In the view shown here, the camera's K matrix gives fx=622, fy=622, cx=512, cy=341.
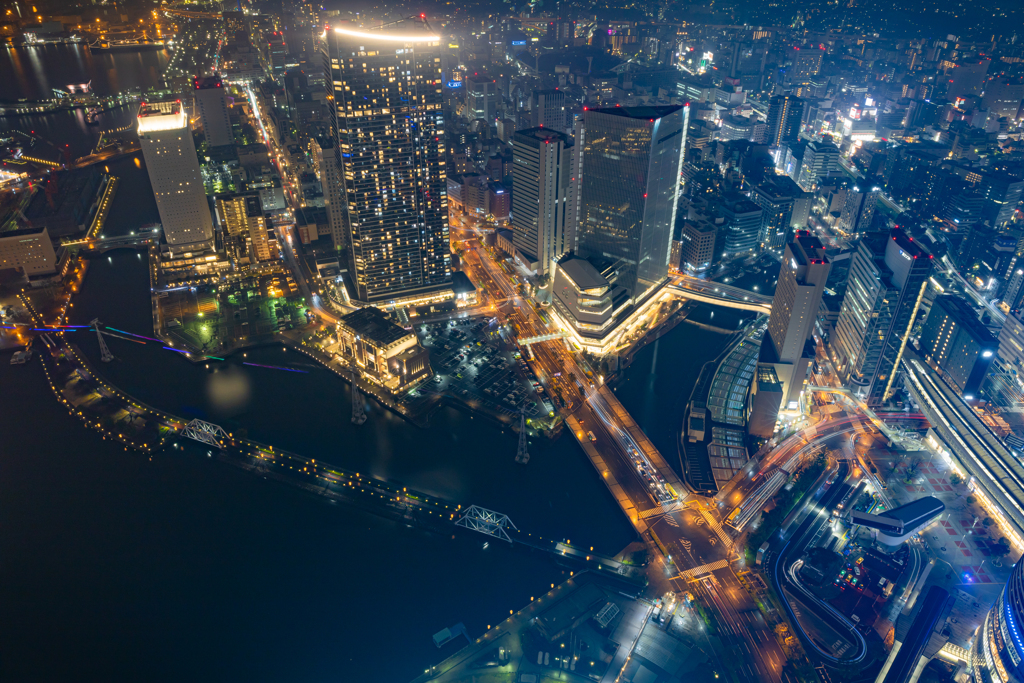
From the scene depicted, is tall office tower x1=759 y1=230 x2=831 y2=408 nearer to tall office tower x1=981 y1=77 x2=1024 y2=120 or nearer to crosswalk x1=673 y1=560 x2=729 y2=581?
crosswalk x1=673 y1=560 x2=729 y2=581

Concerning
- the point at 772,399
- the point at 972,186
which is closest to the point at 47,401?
the point at 772,399

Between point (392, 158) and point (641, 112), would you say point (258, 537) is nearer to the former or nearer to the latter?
point (392, 158)

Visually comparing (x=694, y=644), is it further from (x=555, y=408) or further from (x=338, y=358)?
(x=338, y=358)

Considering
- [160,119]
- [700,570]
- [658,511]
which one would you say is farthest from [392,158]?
[700,570]

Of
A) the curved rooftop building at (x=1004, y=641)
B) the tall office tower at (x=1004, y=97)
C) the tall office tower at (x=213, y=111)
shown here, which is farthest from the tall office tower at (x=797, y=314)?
the tall office tower at (x=213, y=111)

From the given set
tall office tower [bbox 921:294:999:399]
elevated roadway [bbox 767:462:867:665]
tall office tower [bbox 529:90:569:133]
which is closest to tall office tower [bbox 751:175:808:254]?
tall office tower [bbox 921:294:999:399]

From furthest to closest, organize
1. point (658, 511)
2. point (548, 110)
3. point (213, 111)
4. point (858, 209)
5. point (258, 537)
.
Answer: point (213, 111), point (548, 110), point (858, 209), point (658, 511), point (258, 537)
